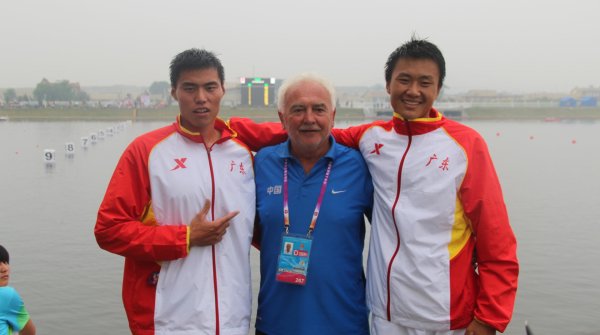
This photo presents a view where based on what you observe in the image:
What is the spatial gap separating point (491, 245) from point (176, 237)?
131cm

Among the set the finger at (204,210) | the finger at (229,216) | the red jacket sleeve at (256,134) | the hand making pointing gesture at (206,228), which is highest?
the red jacket sleeve at (256,134)

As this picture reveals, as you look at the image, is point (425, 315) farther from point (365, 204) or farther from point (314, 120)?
point (314, 120)

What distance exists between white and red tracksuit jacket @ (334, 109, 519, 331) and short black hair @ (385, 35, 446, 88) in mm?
233

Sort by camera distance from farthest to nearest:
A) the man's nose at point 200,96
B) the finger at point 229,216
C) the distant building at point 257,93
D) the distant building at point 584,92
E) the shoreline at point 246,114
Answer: the distant building at point 584,92 < the distant building at point 257,93 < the shoreline at point 246,114 < the man's nose at point 200,96 < the finger at point 229,216

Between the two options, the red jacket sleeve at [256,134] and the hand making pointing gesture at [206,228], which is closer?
the hand making pointing gesture at [206,228]

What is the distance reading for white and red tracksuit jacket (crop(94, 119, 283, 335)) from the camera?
2479 millimetres

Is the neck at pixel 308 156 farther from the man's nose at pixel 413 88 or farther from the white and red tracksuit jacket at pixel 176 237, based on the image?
the man's nose at pixel 413 88

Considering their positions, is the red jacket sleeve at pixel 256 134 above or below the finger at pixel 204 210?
above

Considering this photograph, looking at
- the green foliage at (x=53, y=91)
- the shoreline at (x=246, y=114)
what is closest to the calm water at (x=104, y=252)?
the shoreline at (x=246, y=114)

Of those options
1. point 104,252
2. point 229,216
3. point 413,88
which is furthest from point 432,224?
point 104,252

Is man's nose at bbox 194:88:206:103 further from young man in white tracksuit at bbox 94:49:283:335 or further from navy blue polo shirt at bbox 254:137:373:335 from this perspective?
navy blue polo shirt at bbox 254:137:373:335

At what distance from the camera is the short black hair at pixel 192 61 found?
2.64m

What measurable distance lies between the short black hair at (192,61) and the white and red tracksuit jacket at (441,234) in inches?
34.4

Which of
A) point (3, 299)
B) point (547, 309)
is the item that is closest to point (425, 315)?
point (3, 299)
